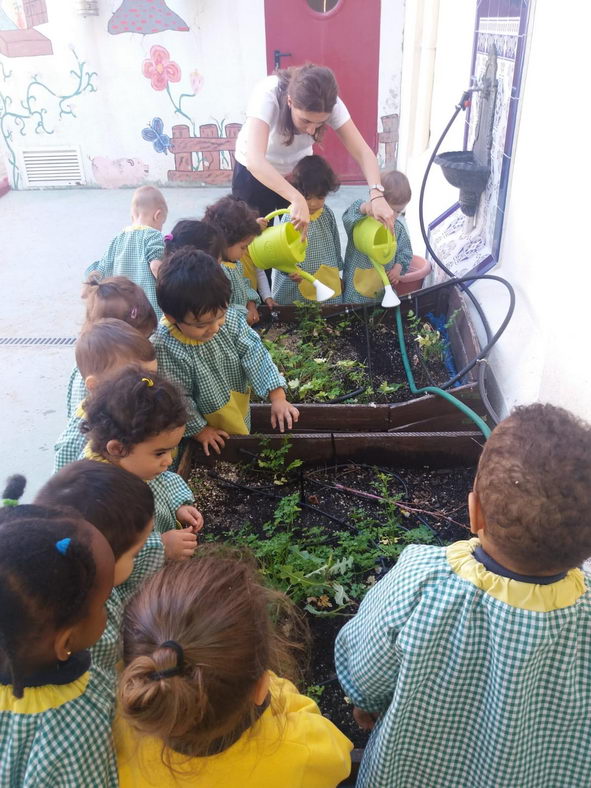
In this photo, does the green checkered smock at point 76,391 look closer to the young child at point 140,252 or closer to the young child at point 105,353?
the young child at point 105,353

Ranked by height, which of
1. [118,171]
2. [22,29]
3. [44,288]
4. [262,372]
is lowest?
[44,288]

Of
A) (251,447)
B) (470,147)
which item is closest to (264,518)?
(251,447)

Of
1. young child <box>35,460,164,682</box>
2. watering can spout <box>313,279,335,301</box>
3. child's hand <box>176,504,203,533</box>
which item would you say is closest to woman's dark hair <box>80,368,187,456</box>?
young child <box>35,460,164,682</box>

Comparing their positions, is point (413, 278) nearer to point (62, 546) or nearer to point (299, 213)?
Answer: point (299, 213)

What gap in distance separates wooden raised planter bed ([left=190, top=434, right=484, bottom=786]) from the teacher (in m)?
0.99

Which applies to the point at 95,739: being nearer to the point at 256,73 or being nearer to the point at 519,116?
the point at 519,116

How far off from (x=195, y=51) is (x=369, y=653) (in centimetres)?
661

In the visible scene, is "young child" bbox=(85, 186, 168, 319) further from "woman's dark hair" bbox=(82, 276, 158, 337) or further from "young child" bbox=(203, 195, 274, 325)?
"woman's dark hair" bbox=(82, 276, 158, 337)

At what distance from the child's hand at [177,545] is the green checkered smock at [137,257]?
4.25ft

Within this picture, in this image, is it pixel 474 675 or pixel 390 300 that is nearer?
pixel 474 675

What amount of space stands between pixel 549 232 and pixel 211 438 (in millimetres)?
1430

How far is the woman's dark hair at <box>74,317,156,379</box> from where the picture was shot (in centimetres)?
182

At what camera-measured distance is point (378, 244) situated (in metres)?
3.10

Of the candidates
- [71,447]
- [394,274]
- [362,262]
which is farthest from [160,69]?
[71,447]
